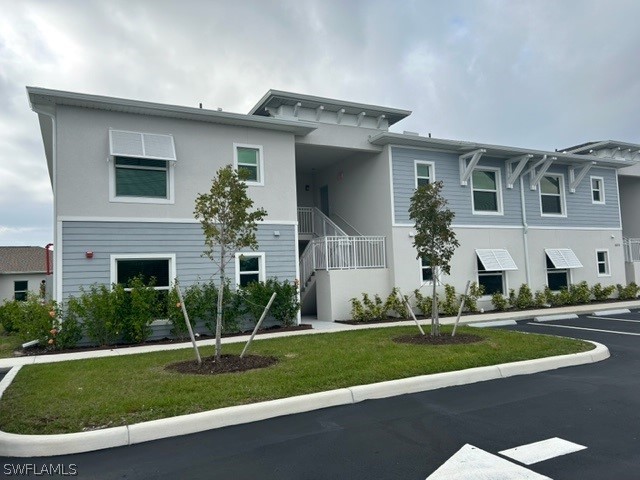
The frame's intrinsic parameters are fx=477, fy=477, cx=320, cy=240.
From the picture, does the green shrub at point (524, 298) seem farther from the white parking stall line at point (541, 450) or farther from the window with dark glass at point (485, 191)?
the white parking stall line at point (541, 450)

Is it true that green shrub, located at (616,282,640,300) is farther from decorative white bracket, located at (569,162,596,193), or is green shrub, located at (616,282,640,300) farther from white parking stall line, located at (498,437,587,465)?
white parking stall line, located at (498,437,587,465)

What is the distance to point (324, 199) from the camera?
749 inches

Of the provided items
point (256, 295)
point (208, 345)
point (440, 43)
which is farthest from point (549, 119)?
point (208, 345)

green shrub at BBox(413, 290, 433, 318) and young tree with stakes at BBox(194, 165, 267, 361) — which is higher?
young tree with stakes at BBox(194, 165, 267, 361)

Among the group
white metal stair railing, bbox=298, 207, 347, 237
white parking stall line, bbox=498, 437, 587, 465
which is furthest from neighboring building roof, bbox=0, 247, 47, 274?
white parking stall line, bbox=498, 437, 587, 465

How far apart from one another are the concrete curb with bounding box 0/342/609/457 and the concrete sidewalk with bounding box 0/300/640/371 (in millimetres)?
1750

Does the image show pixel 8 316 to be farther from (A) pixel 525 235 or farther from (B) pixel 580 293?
(B) pixel 580 293

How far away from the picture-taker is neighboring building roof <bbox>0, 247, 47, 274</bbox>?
1380 inches

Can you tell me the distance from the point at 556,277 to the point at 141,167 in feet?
49.2

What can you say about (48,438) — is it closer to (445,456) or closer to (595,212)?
(445,456)

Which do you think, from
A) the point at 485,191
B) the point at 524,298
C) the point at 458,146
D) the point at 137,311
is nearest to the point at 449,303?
the point at 524,298

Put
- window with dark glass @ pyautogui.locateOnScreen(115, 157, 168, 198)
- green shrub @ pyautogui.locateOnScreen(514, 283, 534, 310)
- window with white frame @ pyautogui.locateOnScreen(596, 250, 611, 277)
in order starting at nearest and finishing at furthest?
window with dark glass @ pyautogui.locateOnScreen(115, 157, 168, 198) → green shrub @ pyautogui.locateOnScreen(514, 283, 534, 310) → window with white frame @ pyautogui.locateOnScreen(596, 250, 611, 277)

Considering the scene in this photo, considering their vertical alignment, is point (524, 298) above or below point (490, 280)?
below

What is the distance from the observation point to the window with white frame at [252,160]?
A: 13.1 meters
